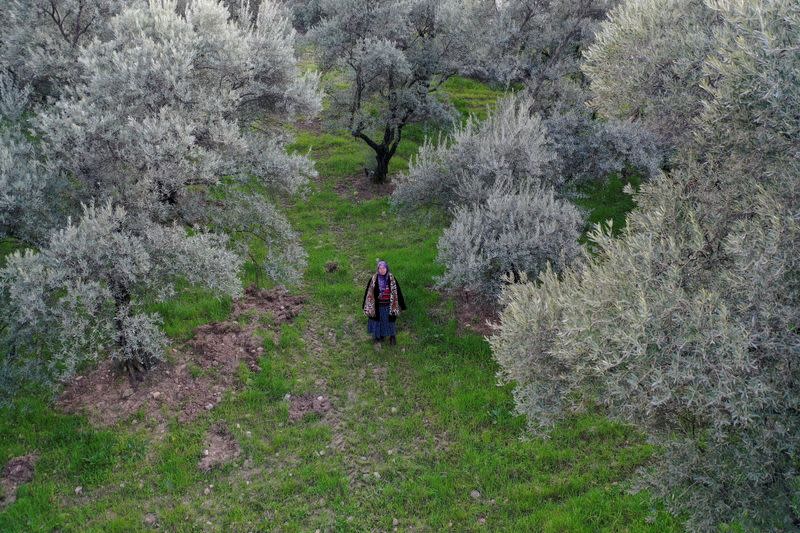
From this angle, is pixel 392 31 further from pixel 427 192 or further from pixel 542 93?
pixel 427 192

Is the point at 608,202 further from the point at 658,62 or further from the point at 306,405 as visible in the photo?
the point at 306,405

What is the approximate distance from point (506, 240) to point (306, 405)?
22.5 feet

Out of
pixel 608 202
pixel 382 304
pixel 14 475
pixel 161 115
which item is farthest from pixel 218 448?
pixel 608 202

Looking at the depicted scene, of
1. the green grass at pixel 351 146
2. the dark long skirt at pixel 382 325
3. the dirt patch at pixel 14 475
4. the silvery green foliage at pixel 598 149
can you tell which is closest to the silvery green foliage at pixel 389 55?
the green grass at pixel 351 146

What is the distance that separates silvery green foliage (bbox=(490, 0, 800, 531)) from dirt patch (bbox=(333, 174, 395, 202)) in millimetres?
18418

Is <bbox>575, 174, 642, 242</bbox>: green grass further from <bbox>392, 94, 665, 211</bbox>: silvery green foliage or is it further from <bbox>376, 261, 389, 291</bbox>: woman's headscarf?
<bbox>376, 261, 389, 291</bbox>: woman's headscarf

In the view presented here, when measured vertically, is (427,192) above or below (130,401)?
above

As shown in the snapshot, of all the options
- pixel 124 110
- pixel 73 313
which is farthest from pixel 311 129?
pixel 73 313

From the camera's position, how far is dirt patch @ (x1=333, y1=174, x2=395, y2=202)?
88.0 ft

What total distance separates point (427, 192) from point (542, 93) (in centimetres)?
1033

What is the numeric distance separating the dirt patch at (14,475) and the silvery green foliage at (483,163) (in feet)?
Result: 41.4

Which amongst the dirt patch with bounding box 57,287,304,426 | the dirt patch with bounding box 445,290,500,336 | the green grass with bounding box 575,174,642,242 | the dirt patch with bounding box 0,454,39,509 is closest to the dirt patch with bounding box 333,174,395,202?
the green grass with bounding box 575,174,642,242

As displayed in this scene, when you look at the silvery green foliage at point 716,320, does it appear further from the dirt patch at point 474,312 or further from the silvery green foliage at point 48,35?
the silvery green foliage at point 48,35

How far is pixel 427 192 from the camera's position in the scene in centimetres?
1847
